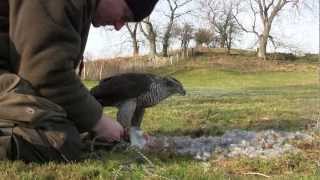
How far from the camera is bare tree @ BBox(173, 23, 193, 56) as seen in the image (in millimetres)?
66375

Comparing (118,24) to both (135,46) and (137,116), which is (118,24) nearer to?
(137,116)

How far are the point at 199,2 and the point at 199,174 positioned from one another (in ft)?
208

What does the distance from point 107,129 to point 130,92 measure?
2.68 ft

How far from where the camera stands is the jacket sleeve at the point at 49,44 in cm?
418

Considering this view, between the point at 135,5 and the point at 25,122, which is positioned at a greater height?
the point at 135,5

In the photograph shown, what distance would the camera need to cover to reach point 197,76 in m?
55.2

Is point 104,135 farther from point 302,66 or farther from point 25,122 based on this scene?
point 302,66

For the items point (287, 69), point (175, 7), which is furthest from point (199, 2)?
point (287, 69)

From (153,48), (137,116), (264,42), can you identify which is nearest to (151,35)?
(153,48)

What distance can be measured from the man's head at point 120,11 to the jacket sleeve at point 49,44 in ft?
1.10

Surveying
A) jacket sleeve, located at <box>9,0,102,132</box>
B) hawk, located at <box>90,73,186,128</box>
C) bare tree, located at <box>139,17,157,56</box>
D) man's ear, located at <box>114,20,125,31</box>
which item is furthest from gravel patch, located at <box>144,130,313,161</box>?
bare tree, located at <box>139,17,157,56</box>

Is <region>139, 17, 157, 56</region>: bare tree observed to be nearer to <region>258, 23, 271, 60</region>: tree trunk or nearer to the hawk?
<region>258, 23, 271, 60</region>: tree trunk

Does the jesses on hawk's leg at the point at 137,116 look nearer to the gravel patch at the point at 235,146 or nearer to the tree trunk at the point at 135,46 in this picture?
the gravel patch at the point at 235,146

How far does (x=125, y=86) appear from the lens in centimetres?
550
